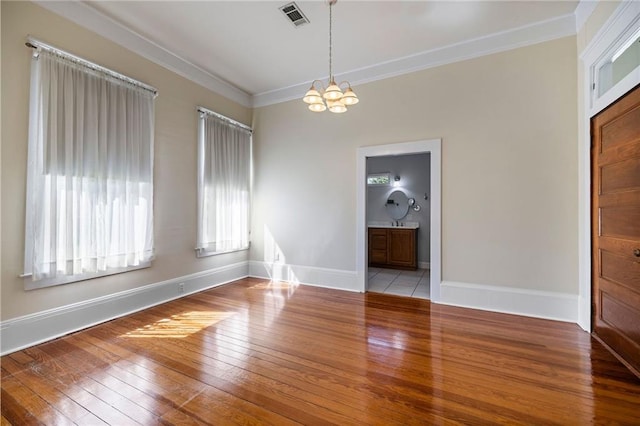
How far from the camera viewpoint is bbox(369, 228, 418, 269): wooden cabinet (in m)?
5.65

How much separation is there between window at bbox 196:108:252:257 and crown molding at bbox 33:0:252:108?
1.69 feet

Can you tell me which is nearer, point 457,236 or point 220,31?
point 220,31

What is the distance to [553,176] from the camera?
10.2 feet

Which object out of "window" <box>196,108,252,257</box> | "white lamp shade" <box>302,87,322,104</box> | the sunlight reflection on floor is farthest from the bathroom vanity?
"white lamp shade" <box>302,87,322,104</box>

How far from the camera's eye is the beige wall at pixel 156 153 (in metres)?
2.39

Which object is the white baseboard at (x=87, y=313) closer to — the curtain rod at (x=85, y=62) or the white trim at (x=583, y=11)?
the curtain rod at (x=85, y=62)

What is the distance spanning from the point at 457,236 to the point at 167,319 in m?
3.75

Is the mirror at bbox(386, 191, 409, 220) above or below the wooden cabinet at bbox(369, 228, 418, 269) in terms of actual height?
above

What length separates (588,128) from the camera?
9.11 ft

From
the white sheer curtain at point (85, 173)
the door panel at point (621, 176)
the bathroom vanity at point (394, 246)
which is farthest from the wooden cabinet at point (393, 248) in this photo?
the white sheer curtain at point (85, 173)

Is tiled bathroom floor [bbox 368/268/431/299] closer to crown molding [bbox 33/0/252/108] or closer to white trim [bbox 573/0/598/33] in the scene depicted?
white trim [bbox 573/0/598/33]

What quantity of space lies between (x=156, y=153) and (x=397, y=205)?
492cm

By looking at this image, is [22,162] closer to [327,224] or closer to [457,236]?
[327,224]

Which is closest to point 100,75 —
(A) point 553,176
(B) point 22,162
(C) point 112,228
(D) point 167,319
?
(B) point 22,162
